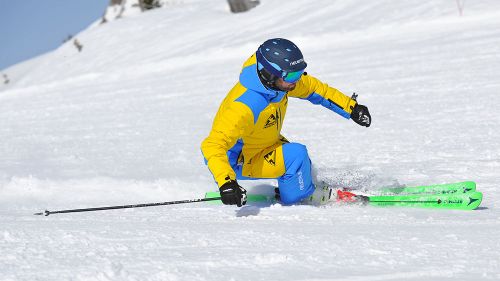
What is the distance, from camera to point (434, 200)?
4426mm

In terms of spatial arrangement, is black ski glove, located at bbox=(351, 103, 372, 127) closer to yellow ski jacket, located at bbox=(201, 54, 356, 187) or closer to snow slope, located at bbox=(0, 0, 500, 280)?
snow slope, located at bbox=(0, 0, 500, 280)

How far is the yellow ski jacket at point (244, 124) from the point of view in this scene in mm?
4078

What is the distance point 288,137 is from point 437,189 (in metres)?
2.90

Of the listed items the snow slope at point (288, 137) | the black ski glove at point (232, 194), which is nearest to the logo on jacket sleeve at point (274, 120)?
the snow slope at point (288, 137)

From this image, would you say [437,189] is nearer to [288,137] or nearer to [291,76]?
[291,76]

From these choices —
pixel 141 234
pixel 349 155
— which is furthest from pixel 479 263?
pixel 349 155

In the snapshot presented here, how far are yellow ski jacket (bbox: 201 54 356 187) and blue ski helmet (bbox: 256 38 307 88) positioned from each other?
0.07m

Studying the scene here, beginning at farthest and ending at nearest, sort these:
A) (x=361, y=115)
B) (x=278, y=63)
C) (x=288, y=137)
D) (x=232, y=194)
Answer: (x=288, y=137) < (x=361, y=115) < (x=278, y=63) < (x=232, y=194)

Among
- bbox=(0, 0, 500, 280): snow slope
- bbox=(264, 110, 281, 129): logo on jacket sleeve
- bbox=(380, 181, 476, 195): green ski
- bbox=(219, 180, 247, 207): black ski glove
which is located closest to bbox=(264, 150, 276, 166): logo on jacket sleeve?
bbox=(264, 110, 281, 129): logo on jacket sleeve

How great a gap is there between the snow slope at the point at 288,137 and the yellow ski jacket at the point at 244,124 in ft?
1.39

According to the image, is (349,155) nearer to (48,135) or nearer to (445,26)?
(48,135)

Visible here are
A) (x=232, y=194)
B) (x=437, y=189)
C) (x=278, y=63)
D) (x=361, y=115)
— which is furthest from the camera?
(x=361, y=115)

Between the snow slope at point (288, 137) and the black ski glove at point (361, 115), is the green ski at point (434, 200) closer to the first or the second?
Result: the snow slope at point (288, 137)

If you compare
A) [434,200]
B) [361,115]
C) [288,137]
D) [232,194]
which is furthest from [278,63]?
[288,137]
